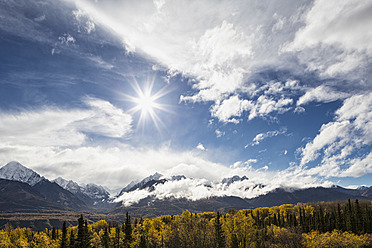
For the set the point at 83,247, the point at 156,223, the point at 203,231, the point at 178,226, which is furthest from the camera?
the point at 156,223

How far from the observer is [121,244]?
91.8 m

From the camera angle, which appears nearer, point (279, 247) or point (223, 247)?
point (223, 247)

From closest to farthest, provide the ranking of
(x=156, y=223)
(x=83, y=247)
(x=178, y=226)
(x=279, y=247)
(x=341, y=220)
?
1. (x=83, y=247)
2. (x=178, y=226)
3. (x=279, y=247)
4. (x=341, y=220)
5. (x=156, y=223)

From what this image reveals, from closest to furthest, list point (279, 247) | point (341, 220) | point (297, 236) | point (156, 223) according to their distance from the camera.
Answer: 1. point (279, 247)
2. point (297, 236)
3. point (341, 220)
4. point (156, 223)

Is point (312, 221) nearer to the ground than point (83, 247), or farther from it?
nearer to the ground

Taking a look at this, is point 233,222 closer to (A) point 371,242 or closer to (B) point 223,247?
(B) point 223,247

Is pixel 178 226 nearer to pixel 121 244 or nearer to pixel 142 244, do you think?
pixel 142 244

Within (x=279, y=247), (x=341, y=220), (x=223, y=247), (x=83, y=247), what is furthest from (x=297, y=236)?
(x=83, y=247)

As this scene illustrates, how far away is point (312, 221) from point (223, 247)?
4285 inches

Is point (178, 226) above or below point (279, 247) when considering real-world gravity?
above

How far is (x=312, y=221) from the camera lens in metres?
154

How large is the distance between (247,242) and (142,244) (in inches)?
1485

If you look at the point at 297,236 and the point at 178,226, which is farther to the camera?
the point at 297,236

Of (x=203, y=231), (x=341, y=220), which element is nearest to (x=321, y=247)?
(x=203, y=231)
